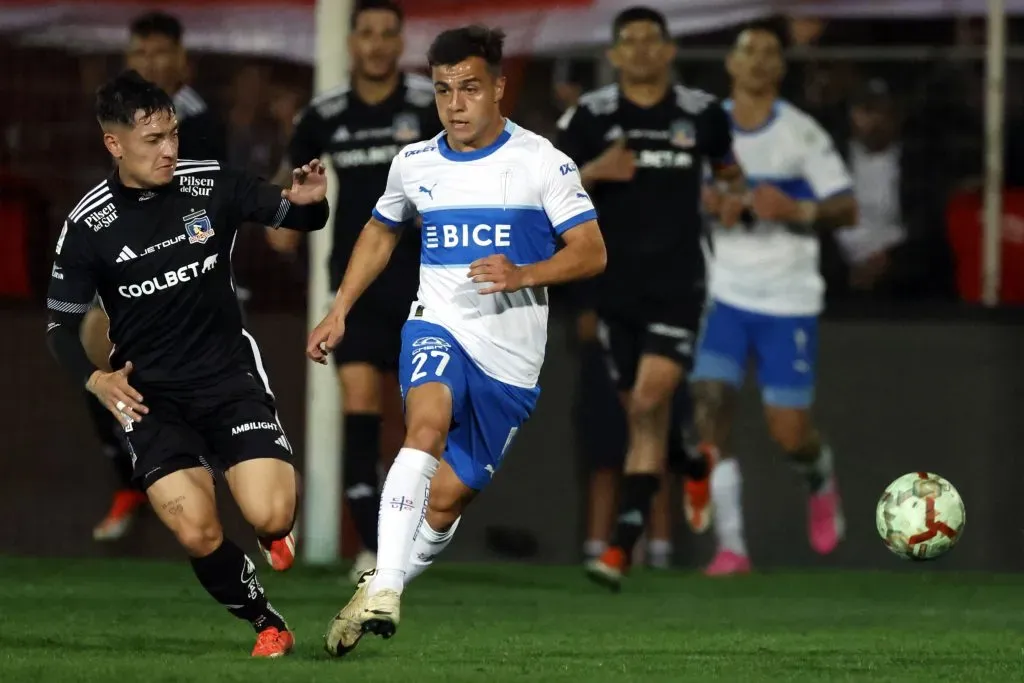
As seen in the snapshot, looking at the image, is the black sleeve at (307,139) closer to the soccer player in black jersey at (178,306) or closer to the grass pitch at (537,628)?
the grass pitch at (537,628)

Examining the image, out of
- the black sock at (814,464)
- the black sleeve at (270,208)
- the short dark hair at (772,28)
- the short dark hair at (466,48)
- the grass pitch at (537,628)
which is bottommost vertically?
the grass pitch at (537,628)

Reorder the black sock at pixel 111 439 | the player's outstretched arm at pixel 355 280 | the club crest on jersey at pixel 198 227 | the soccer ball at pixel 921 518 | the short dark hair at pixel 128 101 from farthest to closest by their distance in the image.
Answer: the black sock at pixel 111 439, the soccer ball at pixel 921 518, the club crest on jersey at pixel 198 227, the short dark hair at pixel 128 101, the player's outstretched arm at pixel 355 280

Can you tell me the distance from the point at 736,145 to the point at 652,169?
96 centimetres

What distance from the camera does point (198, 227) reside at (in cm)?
737

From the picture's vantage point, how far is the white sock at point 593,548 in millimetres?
10883

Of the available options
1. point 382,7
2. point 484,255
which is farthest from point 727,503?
point 484,255

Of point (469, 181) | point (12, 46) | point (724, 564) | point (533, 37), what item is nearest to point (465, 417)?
point (469, 181)

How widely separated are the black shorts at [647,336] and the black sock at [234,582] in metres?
3.33

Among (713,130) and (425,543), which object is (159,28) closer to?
(713,130)

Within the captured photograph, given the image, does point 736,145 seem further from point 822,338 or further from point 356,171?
point 356,171

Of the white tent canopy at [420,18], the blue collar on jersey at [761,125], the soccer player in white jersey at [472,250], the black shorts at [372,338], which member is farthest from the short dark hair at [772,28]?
the soccer player in white jersey at [472,250]

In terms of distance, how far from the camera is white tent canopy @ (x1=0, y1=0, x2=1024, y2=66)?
454 inches

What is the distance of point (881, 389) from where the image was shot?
11.0 meters

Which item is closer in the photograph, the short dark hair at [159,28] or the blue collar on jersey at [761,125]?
the short dark hair at [159,28]
